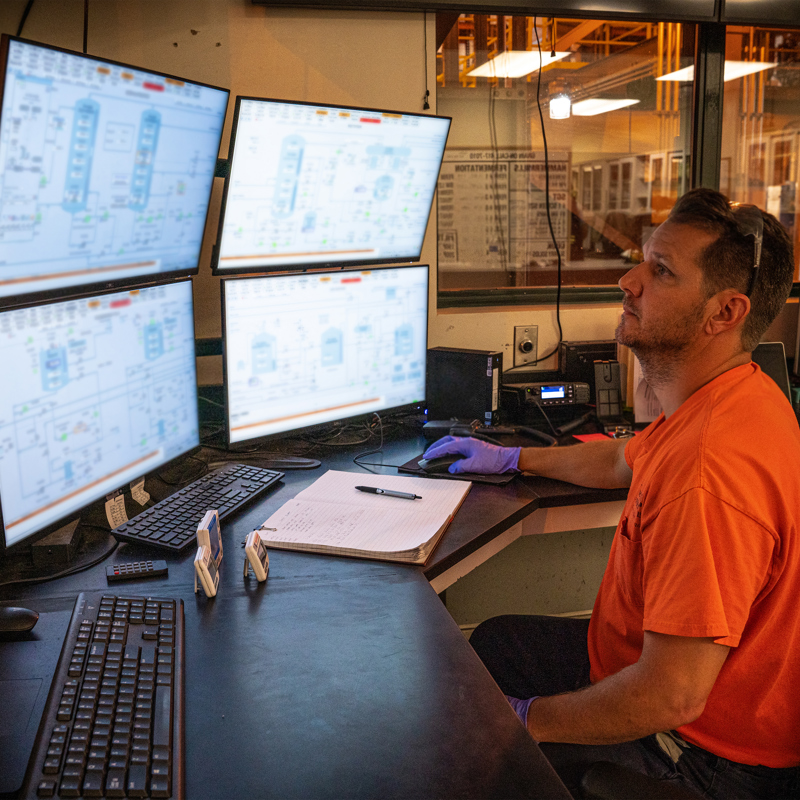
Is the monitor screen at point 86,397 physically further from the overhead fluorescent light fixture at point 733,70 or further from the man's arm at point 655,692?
the overhead fluorescent light fixture at point 733,70

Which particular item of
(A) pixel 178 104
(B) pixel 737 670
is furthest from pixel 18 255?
(B) pixel 737 670

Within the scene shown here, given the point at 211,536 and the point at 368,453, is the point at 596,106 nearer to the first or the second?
the point at 368,453

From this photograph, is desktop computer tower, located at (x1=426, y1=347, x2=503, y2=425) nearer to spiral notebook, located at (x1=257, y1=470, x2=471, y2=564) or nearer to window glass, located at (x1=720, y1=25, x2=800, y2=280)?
spiral notebook, located at (x1=257, y1=470, x2=471, y2=564)

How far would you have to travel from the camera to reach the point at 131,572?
4.00ft

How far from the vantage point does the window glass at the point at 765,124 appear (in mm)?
2791

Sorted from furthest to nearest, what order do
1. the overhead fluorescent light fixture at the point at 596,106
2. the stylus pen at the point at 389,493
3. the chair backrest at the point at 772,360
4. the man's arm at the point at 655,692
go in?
the overhead fluorescent light fixture at the point at 596,106
the chair backrest at the point at 772,360
the stylus pen at the point at 389,493
the man's arm at the point at 655,692

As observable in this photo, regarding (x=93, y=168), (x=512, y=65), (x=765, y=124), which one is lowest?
(x=93, y=168)

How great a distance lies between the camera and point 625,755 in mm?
1192

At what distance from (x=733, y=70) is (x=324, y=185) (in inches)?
69.9

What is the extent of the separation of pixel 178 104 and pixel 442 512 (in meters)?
0.98

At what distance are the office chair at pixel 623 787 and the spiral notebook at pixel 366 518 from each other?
1.61ft

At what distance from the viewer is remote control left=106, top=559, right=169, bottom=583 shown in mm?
1211

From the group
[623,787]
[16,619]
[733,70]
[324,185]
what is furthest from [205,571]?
[733,70]

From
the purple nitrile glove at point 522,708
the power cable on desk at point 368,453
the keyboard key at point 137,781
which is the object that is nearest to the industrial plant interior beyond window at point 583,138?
the power cable on desk at point 368,453
